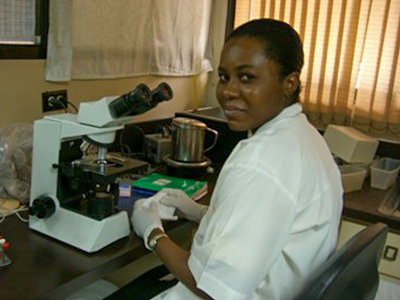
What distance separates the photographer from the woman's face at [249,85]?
39.2 inches

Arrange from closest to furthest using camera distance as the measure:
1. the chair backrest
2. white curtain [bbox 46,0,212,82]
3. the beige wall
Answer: the chair backrest → the beige wall → white curtain [bbox 46,0,212,82]

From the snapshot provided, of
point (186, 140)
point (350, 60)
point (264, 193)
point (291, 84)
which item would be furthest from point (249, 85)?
point (350, 60)

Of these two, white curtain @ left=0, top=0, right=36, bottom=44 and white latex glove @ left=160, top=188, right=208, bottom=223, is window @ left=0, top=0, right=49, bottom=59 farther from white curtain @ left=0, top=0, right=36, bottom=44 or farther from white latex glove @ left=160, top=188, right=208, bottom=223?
white latex glove @ left=160, top=188, right=208, bottom=223

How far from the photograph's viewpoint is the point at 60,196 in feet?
4.25

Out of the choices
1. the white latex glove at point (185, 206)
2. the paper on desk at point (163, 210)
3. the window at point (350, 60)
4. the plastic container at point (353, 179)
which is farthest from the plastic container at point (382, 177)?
the paper on desk at point (163, 210)

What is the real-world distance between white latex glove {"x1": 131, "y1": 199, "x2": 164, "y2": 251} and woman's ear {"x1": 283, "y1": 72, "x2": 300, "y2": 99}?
545mm

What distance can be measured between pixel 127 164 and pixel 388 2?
5.26ft

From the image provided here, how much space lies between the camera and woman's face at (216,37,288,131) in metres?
1.00

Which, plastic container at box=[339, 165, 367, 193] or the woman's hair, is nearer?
the woman's hair

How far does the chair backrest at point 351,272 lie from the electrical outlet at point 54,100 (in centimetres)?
129

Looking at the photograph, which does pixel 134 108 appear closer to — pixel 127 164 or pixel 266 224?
pixel 127 164

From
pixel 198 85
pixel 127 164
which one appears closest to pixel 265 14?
pixel 198 85

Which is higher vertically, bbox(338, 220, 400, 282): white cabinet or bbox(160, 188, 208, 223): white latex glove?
bbox(160, 188, 208, 223): white latex glove

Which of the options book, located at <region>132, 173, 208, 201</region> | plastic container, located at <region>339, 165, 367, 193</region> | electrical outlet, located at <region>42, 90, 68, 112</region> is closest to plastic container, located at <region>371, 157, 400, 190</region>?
plastic container, located at <region>339, 165, 367, 193</region>
